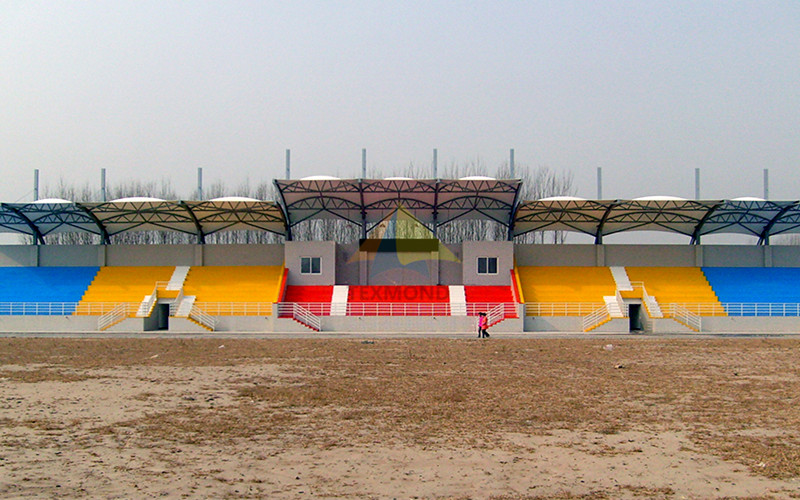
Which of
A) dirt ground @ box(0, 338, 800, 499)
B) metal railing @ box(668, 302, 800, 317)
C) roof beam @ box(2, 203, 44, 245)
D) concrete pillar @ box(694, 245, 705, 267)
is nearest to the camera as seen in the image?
dirt ground @ box(0, 338, 800, 499)

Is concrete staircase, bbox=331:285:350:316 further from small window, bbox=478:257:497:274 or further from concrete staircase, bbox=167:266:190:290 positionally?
concrete staircase, bbox=167:266:190:290

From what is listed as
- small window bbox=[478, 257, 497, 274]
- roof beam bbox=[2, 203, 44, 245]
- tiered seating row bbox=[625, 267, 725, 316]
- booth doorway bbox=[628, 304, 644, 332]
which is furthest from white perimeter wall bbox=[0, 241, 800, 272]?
booth doorway bbox=[628, 304, 644, 332]

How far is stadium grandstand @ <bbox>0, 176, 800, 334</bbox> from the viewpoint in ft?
125

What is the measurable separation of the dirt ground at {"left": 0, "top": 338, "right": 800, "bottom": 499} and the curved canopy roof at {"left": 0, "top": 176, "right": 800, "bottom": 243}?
2147cm

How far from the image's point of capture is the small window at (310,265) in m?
43.7

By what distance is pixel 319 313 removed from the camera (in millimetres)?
39094

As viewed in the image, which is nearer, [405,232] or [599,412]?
[599,412]

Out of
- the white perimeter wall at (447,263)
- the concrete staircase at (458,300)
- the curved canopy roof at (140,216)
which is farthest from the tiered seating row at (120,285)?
the concrete staircase at (458,300)

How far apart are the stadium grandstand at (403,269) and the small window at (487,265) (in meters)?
0.07

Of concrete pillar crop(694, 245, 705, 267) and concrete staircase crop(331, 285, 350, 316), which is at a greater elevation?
concrete pillar crop(694, 245, 705, 267)

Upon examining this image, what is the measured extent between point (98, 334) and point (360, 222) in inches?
682

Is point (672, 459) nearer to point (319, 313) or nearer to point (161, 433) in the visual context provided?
point (161, 433)

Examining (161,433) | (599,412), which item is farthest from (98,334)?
(599,412)

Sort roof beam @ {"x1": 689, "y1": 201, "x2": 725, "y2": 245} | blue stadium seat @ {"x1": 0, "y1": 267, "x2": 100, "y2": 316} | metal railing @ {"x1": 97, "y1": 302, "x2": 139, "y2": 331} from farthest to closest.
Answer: roof beam @ {"x1": 689, "y1": 201, "x2": 725, "y2": 245} < blue stadium seat @ {"x1": 0, "y1": 267, "x2": 100, "y2": 316} < metal railing @ {"x1": 97, "y1": 302, "x2": 139, "y2": 331}
